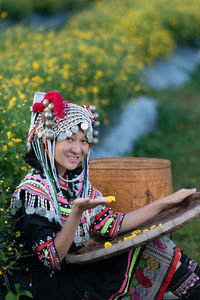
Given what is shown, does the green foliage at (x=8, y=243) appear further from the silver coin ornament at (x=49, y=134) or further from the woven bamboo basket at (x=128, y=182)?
the woven bamboo basket at (x=128, y=182)

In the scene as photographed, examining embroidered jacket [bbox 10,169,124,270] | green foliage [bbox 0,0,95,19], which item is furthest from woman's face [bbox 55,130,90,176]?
green foliage [bbox 0,0,95,19]

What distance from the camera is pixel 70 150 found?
2236mm

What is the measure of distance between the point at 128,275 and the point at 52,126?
28.8 inches

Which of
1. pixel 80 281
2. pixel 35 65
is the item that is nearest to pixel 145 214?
pixel 80 281

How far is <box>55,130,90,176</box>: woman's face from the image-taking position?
7.28 ft

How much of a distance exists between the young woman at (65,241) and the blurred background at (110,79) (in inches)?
7.6

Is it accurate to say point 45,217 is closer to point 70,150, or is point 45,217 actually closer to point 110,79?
point 70,150

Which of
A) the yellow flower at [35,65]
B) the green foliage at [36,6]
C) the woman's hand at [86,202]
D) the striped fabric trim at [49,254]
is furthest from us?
the green foliage at [36,6]

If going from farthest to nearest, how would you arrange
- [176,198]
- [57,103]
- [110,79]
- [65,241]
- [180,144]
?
[180,144]
[110,79]
[176,198]
[57,103]
[65,241]

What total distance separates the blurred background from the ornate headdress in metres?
0.26

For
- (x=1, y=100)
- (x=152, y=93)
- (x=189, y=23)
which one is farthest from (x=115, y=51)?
(x=189, y=23)

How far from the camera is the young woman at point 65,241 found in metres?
2.12

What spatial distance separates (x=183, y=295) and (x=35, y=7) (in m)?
15.5

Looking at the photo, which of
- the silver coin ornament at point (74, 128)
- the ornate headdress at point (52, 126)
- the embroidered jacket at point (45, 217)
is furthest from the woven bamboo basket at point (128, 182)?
the silver coin ornament at point (74, 128)
